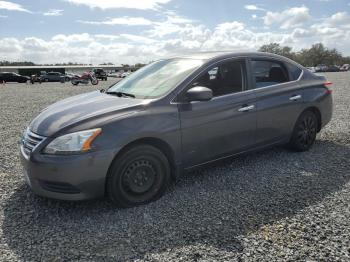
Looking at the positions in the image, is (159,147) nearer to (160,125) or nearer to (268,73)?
(160,125)

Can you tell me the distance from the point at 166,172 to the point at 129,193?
0.50m

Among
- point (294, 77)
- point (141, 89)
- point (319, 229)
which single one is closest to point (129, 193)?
point (141, 89)

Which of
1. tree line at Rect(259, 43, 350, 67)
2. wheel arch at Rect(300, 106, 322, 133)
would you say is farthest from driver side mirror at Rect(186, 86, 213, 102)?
tree line at Rect(259, 43, 350, 67)

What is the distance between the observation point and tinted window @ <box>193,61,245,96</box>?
4266 millimetres

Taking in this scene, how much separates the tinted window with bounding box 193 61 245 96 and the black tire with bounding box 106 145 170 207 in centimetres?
111

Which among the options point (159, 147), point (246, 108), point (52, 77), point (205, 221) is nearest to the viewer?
point (205, 221)

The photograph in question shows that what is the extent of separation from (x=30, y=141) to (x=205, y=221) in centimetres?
205

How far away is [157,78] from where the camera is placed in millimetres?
4371

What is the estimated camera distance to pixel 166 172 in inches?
151

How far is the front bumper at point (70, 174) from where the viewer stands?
3.25m

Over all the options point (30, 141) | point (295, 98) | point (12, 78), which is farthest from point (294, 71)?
point (12, 78)

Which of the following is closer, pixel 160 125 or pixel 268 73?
pixel 160 125

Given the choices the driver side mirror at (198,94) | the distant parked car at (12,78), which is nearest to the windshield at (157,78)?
the driver side mirror at (198,94)

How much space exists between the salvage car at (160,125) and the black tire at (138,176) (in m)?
0.01
